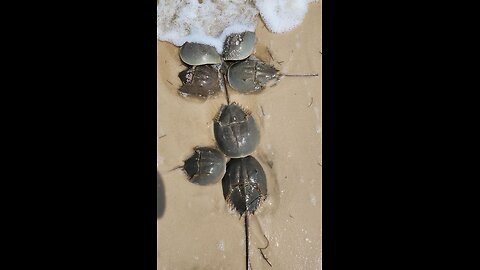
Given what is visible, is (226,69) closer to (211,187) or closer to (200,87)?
(200,87)

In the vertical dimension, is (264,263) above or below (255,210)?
below

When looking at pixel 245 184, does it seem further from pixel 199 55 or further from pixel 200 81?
pixel 199 55

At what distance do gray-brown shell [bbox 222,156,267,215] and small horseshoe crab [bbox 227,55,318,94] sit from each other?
548 millimetres

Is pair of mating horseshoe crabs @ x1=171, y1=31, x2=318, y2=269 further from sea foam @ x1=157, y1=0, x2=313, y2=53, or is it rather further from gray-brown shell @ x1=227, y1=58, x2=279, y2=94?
sea foam @ x1=157, y1=0, x2=313, y2=53

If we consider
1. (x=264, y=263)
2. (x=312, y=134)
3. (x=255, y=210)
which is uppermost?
(x=312, y=134)

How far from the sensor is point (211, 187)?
12.1 ft

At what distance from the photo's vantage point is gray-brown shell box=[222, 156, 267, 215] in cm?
350

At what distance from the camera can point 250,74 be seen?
11.5 feet

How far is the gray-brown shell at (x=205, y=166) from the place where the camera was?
3.55 m

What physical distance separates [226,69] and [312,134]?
82cm

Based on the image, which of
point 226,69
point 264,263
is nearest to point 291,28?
point 226,69

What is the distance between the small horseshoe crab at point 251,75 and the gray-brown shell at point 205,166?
1.77 ft

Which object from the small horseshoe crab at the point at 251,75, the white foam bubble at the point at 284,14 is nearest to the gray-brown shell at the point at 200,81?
the small horseshoe crab at the point at 251,75

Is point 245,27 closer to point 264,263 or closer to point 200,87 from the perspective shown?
point 200,87
